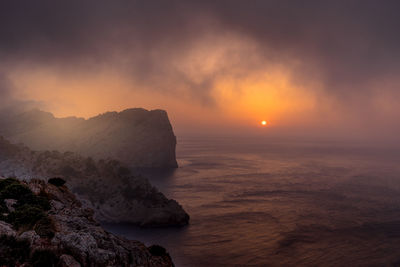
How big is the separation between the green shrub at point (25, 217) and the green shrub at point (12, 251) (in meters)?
1.61

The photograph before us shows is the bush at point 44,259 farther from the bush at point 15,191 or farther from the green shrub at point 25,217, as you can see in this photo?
the bush at point 15,191

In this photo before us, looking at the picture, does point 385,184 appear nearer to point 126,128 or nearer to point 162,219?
point 162,219

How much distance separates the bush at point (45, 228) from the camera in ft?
40.4

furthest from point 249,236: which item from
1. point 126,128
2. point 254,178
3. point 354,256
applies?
point 126,128

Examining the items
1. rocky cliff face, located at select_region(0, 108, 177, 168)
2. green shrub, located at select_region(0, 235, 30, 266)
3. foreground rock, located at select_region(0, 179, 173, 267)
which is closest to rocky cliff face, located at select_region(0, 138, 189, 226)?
foreground rock, located at select_region(0, 179, 173, 267)

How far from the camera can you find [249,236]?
4997 centimetres

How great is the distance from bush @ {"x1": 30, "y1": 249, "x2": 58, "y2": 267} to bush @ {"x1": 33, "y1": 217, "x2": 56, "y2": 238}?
1.39 meters

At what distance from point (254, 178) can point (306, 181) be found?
21159 millimetres

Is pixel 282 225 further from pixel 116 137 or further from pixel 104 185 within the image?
pixel 116 137

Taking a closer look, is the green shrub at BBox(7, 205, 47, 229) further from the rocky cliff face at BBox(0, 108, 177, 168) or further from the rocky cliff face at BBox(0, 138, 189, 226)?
the rocky cliff face at BBox(0, 108, 177, 168)

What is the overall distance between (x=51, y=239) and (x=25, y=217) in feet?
7.00

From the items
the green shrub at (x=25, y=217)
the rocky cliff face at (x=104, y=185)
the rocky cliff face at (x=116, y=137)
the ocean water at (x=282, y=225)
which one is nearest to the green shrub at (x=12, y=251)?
the green shrub at (x=25, y=217)

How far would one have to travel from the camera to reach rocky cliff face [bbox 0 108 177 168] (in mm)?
143875

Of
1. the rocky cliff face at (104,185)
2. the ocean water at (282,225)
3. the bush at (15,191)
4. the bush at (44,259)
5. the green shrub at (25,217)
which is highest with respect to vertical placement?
the bush at (15,191)
